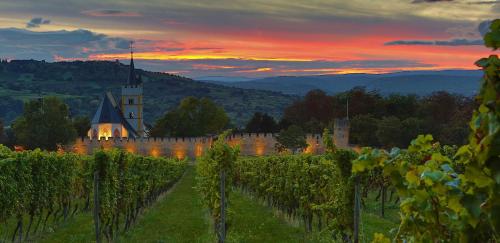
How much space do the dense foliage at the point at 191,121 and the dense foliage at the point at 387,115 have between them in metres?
10.8

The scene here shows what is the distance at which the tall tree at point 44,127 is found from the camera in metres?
70.8

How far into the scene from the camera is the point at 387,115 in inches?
3258

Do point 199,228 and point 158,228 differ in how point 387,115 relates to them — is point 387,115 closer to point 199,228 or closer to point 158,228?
point 199,228

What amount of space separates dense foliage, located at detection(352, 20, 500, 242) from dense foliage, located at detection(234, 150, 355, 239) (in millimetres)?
6854

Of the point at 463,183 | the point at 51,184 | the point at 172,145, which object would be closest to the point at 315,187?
the point at 51,184

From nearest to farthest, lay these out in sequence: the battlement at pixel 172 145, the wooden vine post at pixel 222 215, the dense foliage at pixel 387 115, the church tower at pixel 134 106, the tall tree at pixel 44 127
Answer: the wooden vine post at pixel 222 215
the dense foliage at pixel 387 115
the tall tree at pixel 44 127
the battlement at pixel 172 145
the church tower at pixel 134 106

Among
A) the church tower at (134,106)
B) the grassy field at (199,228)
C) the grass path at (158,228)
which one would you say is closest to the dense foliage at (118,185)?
the grass path at (158,228)

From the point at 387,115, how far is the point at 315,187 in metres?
69.8

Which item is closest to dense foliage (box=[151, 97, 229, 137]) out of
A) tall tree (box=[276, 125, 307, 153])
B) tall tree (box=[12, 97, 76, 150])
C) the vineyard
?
tall tree (box=[12, 97, 76, 150])

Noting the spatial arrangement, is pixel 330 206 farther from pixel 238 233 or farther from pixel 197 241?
pixel 238 233

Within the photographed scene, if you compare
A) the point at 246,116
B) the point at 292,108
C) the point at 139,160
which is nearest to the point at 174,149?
the point at 292,108

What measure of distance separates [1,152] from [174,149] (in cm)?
6212

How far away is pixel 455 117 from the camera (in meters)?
73.4

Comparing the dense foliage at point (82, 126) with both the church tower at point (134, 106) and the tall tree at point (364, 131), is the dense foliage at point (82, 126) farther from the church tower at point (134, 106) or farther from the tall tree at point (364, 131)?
the tall tree at point (364, 131)
